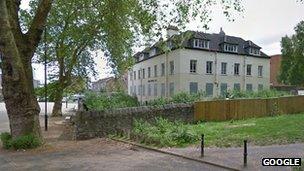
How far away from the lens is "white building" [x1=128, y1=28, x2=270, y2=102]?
51.2m

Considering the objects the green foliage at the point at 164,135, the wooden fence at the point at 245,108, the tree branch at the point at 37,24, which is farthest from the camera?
the wooden fence at the point at 245,108

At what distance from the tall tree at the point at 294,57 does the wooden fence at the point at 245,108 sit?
96.0ft

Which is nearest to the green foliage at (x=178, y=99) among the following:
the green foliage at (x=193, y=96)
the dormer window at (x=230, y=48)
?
the green foliage at (x=193, y=96)

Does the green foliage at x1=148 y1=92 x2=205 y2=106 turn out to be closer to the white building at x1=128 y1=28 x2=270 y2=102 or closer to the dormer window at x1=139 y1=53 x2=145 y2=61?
the white building at x1=128 y1=28 x2=270 y2=102

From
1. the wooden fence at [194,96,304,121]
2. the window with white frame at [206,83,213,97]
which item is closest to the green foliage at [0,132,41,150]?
the wooden fence at [194,96,304,121]

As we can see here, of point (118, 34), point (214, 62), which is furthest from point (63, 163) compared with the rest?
point (214, 62)

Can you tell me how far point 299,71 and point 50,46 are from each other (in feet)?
123

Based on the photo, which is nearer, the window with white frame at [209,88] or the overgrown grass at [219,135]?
the overgrown grass at [219,135]

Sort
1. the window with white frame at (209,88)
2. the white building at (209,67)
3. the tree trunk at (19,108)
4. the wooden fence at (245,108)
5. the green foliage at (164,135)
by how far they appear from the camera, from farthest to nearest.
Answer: the window with white frame at (209,88) < the white building at (209,67) < the wooden fence at (245,108) < the tree trunk at (19,108) < the green foliage at (164,135)

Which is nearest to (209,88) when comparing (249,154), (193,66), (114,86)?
(193,66)

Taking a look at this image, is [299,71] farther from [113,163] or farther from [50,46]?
[113,163]

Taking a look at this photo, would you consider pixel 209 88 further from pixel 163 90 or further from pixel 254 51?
pixel 254 51

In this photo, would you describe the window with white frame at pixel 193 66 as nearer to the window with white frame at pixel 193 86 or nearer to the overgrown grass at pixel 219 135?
the window with white frame at pixel 193 86

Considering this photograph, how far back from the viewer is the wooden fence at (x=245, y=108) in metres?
25.9
